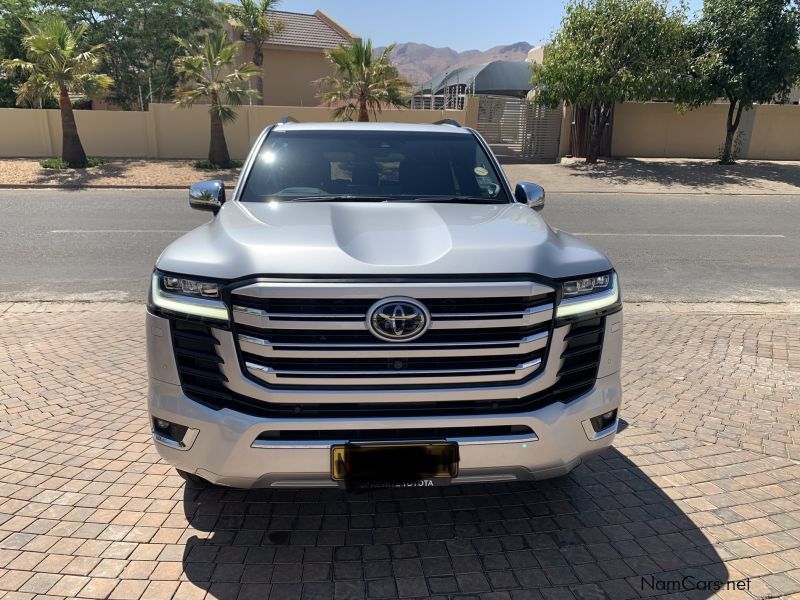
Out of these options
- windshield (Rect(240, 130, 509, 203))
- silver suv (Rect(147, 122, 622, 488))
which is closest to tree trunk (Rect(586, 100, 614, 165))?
windshield (Rect(240, 130, 509, 203))

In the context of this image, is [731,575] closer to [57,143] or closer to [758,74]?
[758,74]

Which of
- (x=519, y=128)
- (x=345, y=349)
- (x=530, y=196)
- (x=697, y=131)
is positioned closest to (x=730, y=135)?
(x=697, y=131)

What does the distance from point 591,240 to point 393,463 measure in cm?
915

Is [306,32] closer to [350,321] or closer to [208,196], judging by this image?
[208,196]

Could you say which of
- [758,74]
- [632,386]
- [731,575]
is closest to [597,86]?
[758,74]

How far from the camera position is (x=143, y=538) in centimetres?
286

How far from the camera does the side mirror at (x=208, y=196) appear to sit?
3.76 metres

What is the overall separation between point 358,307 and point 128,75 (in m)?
34.1

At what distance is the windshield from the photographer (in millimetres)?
3736

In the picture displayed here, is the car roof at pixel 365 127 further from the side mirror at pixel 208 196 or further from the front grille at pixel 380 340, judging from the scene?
the front grille at pixel 380 340

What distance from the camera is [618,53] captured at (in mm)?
19703

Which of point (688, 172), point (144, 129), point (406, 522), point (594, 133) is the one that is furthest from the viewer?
point (144, 129)

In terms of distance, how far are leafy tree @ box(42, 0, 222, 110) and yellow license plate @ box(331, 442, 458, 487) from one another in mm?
31060

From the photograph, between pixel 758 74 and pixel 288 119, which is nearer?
pixel 288 119
